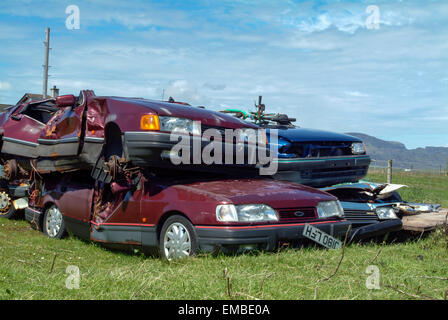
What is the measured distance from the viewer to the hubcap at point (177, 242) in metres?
5.08

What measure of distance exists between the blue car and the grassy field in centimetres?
167

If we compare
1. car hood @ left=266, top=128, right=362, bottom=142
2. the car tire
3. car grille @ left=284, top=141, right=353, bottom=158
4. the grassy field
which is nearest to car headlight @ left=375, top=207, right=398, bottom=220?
the grassy field

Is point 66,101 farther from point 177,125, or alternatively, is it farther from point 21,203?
point 21,203

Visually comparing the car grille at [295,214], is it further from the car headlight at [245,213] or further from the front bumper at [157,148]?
the front bumper at [157,148]

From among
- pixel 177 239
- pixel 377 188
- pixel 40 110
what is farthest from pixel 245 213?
pixel 40 110

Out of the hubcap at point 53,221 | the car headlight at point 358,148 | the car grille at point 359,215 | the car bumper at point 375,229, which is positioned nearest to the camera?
the car bumper at point 375,229

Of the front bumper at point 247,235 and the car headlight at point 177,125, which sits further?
the car headlight at point 177,125

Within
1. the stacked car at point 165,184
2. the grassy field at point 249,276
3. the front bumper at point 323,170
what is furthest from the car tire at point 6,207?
the front bumper at point 323,170

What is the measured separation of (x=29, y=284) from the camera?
3963mm

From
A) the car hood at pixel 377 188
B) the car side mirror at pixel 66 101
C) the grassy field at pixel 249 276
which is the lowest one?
the grassy field at pixel 249 276

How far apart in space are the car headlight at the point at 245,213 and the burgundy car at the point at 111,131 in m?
1.02

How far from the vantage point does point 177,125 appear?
5828mm
